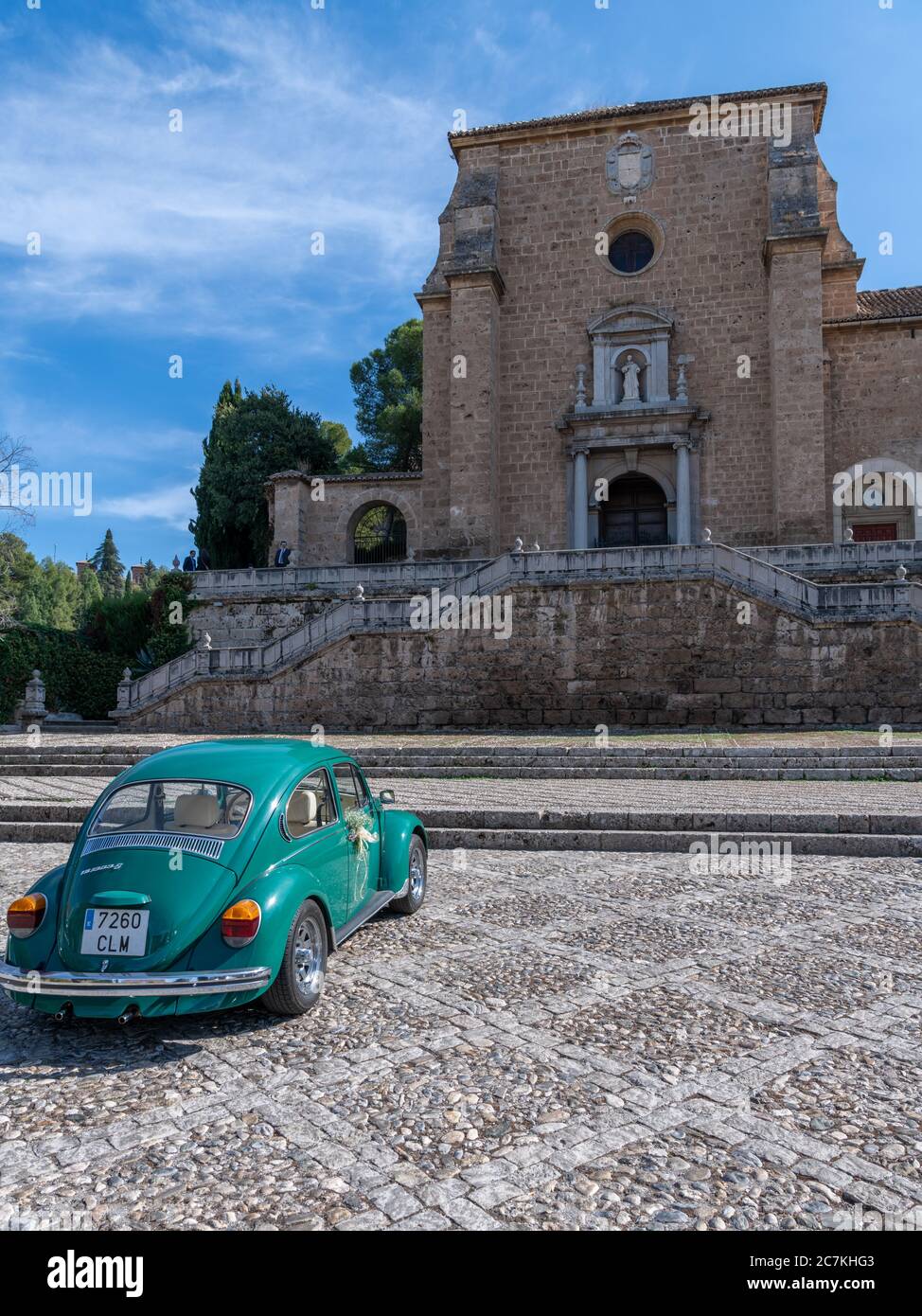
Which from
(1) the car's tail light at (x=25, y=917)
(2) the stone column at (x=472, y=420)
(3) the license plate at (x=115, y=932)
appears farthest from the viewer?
(2) the stone column at (x=472, y=420)

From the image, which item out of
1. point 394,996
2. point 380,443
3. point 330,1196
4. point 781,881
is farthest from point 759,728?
point 380,443

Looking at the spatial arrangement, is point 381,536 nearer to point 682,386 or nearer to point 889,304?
point 682,386

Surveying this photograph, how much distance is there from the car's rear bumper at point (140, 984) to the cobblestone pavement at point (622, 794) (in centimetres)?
569

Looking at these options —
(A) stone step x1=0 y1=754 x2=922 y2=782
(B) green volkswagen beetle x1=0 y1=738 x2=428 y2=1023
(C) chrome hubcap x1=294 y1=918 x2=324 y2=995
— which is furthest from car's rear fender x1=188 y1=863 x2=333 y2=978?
(A) stone step x1=0 y1=754 x2=922 y2=782

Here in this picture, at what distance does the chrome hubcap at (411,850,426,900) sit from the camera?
240 inches

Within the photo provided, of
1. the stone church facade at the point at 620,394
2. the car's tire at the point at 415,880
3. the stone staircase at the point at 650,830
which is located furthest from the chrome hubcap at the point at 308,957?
the stone church facade at the point at 620,394

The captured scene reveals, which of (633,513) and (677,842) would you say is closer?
(677,842)

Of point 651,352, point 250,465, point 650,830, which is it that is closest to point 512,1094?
point 650,830

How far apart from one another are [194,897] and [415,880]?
2.39 metres

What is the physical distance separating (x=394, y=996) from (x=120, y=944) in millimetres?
1355

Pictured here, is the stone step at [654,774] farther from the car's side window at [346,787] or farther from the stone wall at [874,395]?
the stone wall at [874,395]

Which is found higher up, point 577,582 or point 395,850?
point 577,582

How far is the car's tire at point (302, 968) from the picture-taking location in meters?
4.05

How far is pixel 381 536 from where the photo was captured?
1205 inches
